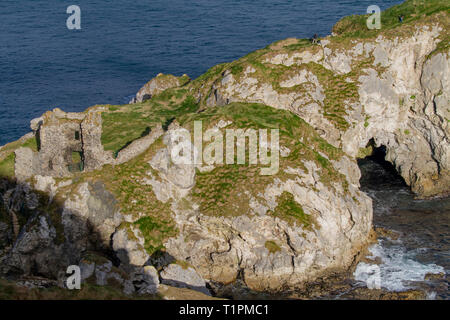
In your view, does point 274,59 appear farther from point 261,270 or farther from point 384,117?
point 261,270

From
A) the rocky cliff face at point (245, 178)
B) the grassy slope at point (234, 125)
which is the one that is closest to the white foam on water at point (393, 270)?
the rocky cliff face at point (245, 178)

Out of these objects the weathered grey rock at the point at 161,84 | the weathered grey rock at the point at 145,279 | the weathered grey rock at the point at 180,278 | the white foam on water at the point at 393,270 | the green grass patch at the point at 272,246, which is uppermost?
the weathered grey rock at the point at 161,84

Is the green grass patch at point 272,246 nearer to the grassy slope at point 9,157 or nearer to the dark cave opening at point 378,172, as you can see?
the dark cave opening at point 378,172

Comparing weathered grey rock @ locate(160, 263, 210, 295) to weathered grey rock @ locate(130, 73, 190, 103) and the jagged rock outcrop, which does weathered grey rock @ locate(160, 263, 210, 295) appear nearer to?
the jagged rock outcrop

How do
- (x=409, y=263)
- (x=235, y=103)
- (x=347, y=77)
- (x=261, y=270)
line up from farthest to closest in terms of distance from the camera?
(x=347, y=77)
(x=235, y=103)
(x=409, y=263)
(x=261, y=270)

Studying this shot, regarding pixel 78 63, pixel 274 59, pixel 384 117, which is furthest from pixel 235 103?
pixel 78 63

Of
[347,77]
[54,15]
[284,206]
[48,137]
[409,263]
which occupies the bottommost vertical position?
[409,263]

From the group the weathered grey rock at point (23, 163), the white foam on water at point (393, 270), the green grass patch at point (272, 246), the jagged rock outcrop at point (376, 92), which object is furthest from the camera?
the jagged rock outcrop at point (376, 92)
